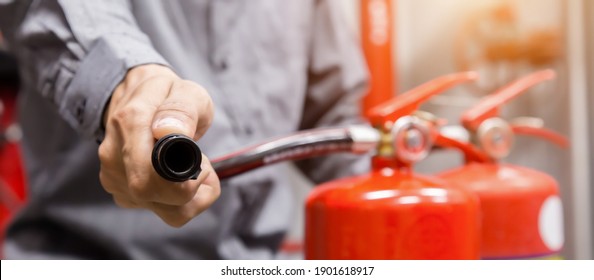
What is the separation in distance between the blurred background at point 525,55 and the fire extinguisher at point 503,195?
4.1 inches

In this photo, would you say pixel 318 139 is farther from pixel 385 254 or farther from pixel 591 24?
pixel 591 24

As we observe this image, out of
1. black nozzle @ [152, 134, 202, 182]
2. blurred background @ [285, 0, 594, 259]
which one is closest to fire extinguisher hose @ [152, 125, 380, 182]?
black nozzle @ [152, 134, 202, 182]

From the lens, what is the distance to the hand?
1.20 ft

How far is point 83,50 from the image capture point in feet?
1.43

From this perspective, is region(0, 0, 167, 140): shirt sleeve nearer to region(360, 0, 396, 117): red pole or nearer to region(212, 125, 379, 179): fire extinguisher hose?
region(212, 125, 379, 179): fire extinguisher hose

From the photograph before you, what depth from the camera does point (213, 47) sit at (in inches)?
21.5

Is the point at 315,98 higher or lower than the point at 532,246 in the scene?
higher

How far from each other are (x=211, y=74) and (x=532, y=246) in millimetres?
313

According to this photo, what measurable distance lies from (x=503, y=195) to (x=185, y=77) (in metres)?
0.29

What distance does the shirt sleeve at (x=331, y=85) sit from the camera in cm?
65

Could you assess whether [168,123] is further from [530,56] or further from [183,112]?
[530,56]

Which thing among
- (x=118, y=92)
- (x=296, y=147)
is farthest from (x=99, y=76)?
(x=296, y=147)

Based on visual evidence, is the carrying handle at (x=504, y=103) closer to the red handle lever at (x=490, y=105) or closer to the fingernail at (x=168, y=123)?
the red handle lever at (x=490, y=105)

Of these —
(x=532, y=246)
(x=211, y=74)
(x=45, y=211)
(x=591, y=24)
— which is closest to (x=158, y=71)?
(x=211, y=74)
